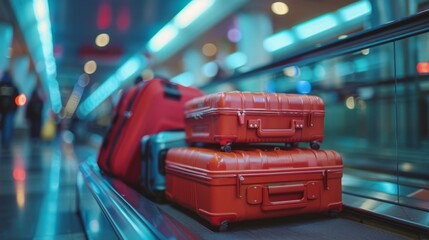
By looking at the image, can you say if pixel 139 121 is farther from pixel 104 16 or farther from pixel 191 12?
pixel 104 16

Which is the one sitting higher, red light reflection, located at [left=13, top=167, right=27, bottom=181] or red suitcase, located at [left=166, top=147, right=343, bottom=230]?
red suitcase, located at [left=166, top=147, right=343, bottom=230]

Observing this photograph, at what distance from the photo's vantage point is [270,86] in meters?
4.69

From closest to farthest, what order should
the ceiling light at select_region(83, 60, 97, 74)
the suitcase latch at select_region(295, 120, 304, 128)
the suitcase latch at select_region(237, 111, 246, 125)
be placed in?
the suitcase latch at select_region(237, 111, 246, 125)
the suitcase latch at select_region(295, 120, 304, 128)
the ceiling light at select_region(83, 60, 97, 74)

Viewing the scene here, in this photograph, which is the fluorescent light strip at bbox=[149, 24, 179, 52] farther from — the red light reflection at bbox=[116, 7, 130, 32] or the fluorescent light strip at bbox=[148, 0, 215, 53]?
the red light reflection at bbox=[116, 7, 130, 32]

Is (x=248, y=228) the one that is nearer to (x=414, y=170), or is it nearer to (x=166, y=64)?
(x=414, y=170)

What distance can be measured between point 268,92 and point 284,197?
143 cm

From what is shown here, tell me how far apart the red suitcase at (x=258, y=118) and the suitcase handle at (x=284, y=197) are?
0.30 meters

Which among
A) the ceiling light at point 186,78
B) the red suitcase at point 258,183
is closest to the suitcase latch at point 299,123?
the red suitcase at point 258,183

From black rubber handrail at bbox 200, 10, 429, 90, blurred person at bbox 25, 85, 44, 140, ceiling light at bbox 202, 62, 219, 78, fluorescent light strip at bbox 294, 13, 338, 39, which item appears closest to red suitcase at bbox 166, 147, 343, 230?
black rubber handrail at bbox 200, 10, 429, 90

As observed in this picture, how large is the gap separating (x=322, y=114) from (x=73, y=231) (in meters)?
1.95

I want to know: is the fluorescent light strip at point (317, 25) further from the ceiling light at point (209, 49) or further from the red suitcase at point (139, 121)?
the ceiling light at point (209, 49)

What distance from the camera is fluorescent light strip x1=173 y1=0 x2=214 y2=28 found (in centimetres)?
1066

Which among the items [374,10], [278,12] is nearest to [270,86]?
[374,10]

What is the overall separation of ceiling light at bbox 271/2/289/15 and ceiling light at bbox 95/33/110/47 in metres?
6.93
